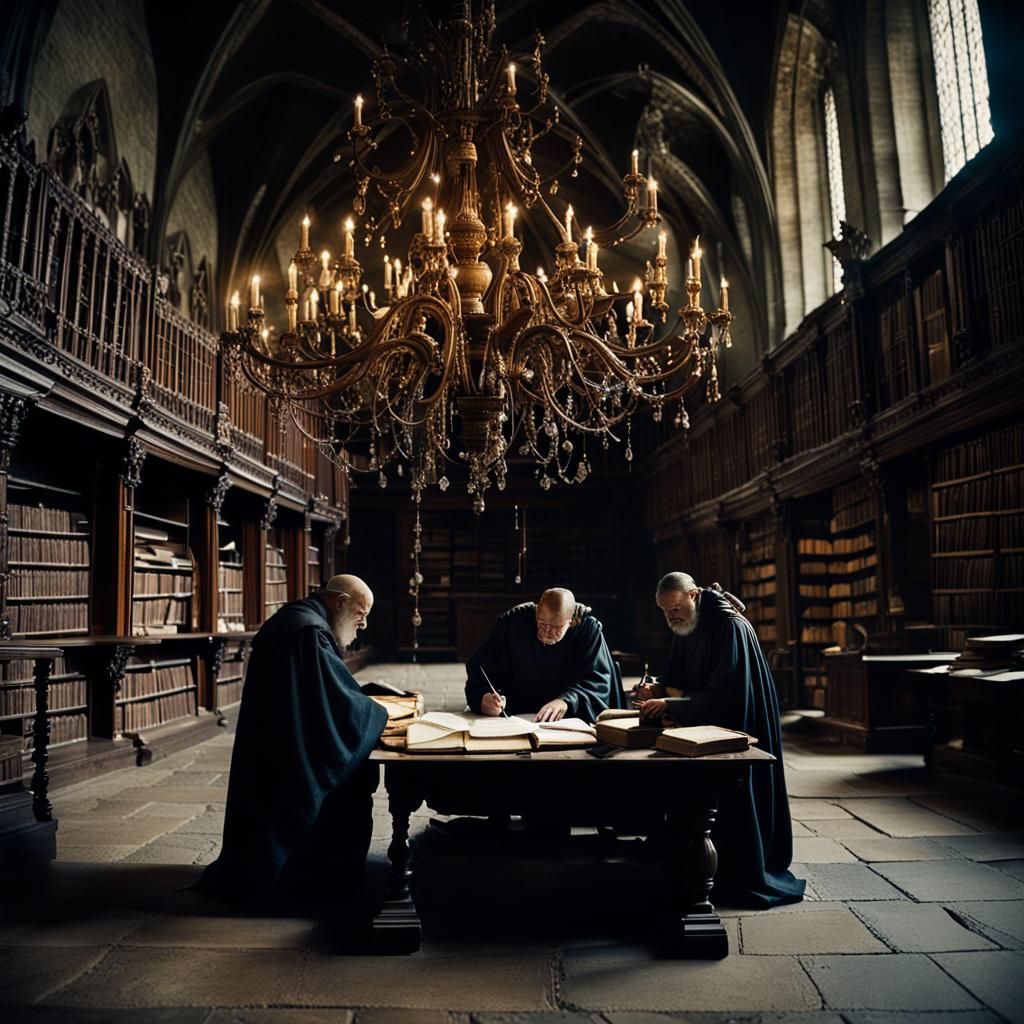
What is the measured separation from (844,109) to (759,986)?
959 cm

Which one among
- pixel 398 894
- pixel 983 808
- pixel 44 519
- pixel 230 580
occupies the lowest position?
pixel 983 808

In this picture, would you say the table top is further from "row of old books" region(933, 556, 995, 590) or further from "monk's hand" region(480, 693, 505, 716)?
"row of old books" region(933, 556, 995, 590)

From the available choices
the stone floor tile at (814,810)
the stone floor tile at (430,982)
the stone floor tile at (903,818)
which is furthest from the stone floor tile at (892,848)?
the stone floor tile at (430,982)

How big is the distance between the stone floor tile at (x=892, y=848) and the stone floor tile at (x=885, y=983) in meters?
1.38

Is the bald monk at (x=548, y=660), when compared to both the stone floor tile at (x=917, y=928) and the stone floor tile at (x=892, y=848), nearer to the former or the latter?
the stone floor tile at (x=892, y=848)

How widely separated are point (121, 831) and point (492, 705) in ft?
8.41

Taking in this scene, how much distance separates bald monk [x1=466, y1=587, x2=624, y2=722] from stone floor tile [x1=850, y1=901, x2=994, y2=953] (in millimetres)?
1500

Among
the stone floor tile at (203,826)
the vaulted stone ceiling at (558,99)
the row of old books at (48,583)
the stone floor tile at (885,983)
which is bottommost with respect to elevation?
the stone floor tile at (885,983)

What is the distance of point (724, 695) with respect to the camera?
3707 millimetres

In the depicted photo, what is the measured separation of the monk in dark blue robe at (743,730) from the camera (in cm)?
365

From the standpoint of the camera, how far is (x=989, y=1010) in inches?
106

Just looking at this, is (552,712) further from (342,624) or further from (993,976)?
(993,976)

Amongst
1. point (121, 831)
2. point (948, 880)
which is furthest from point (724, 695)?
point (121, 831)

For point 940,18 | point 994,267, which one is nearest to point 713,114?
point 940,18
